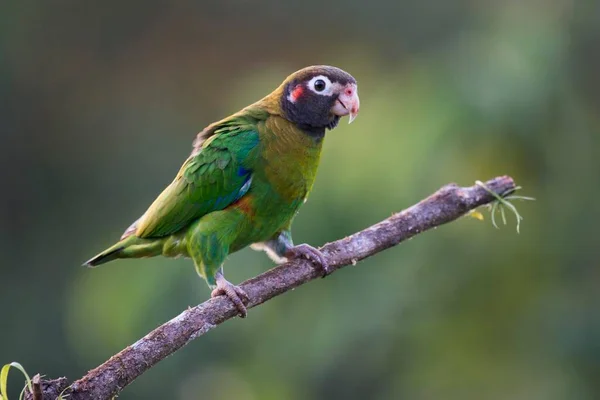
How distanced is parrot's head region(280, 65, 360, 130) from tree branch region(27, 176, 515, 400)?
0.65 meters

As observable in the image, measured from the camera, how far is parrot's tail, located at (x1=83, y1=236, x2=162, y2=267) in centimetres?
461

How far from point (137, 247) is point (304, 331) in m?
3.47

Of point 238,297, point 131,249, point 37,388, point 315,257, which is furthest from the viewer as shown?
point 131,249

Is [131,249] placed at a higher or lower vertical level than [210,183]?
lower

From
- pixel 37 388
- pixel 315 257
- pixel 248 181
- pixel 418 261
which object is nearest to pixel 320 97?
pixel 248 181

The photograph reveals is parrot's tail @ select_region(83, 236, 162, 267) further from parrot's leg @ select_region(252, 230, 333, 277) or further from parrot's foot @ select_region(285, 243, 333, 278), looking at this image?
parrot's foot @ select_region(285, 243, 333, 278)

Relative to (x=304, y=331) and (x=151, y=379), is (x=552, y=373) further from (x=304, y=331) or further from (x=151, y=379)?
(x=151, y=379)

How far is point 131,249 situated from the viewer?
15.3 ft

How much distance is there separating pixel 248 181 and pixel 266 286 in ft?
2.40

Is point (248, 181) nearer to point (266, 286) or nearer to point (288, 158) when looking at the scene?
point (288, 158)

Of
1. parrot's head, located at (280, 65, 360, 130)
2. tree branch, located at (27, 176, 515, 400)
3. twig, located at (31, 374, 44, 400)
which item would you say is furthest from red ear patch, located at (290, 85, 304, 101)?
twig, located at (31, 374, 44, 400)

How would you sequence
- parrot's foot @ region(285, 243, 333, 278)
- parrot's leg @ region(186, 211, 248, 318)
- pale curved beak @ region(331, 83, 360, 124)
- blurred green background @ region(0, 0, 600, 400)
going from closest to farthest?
parrot's foot @ region(285, 243, 333, 278)
parrot's leg @ region(186, 211, 248, 318)
pale curved beak @ region(331, 83, 360, 124)
blurred green background @ region(0, 0, 600, 400)

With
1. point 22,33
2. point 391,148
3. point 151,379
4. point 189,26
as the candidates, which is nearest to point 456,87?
point 391,148

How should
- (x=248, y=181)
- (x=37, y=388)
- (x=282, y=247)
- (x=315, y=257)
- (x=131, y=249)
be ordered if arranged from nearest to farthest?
1. (x=37, y=388)
2. (x=315, y=257)
3. (x=248, y=181)
4. (x=131, y=249)
5. (x=282, y=247)
